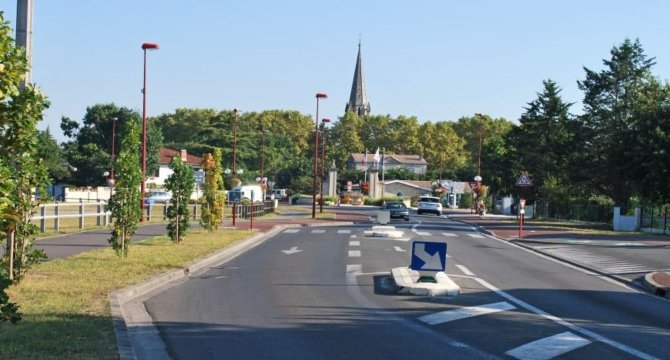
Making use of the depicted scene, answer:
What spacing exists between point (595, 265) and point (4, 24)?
18.7 meters

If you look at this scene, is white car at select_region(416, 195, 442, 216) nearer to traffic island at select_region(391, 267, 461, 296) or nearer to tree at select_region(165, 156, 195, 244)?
tree at select_region(165, 156, 195, 244)

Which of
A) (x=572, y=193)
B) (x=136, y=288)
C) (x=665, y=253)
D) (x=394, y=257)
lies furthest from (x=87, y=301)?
(x=572, y=193)

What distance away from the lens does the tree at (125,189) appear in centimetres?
1839

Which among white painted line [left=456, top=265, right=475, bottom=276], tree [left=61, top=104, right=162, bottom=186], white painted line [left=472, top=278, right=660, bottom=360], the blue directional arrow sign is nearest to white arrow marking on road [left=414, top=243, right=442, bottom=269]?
the blue directional arrow sign

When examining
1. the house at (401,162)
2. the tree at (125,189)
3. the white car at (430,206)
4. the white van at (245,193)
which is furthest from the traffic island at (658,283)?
the house at (401,162)

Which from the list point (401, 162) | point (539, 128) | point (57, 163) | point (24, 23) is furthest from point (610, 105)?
point (401, 162)

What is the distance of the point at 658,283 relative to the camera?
17328 mm

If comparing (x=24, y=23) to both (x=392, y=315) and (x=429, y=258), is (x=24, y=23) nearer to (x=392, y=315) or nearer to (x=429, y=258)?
(x=392, y=315)

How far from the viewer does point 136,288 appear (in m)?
14.0

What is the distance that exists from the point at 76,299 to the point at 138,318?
1.14 metres

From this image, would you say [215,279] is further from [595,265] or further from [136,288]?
[595,265]

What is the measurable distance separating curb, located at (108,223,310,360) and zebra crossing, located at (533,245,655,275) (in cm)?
1081

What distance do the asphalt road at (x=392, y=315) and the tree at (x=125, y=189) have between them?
7.15 ft

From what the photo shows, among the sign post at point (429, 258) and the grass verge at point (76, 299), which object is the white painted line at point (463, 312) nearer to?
the sign post at point (429, 258)
